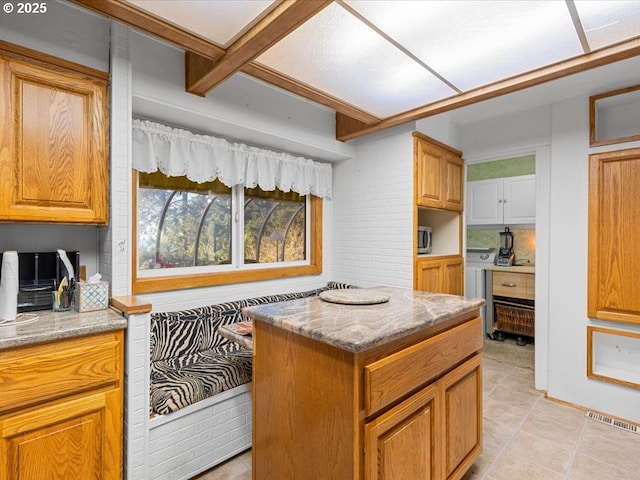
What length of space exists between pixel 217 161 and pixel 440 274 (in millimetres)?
2281

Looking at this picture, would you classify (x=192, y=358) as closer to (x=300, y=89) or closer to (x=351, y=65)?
(x=300, y=89)

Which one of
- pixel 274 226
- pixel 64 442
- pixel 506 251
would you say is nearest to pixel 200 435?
pixel 64 442

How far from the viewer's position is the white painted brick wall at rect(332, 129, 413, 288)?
9.84 ft

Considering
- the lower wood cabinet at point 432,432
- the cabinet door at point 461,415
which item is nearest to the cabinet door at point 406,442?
the lower wood cabinet at point 432,432

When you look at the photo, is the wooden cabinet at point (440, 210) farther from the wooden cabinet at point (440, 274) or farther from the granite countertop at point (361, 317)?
the granite countertop at point (361, 317)

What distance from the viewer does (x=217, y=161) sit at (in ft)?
8.72

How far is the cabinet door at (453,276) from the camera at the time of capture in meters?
3.30

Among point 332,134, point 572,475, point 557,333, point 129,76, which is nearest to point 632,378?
point 557,333

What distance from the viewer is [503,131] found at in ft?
10.5

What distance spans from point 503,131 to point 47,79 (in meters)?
3.46

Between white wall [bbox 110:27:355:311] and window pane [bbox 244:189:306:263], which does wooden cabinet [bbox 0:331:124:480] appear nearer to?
white wall [bbox 110:27:355:311]

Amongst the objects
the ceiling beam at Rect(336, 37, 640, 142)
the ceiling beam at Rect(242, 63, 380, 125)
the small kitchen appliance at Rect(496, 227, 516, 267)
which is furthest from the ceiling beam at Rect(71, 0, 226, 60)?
the small kitchen appliance at Rect(496, 227, 516, 267)

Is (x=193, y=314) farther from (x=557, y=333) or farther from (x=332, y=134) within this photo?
(x=557, y=333)

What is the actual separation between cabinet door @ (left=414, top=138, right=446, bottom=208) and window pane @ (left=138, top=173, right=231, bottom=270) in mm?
1689
